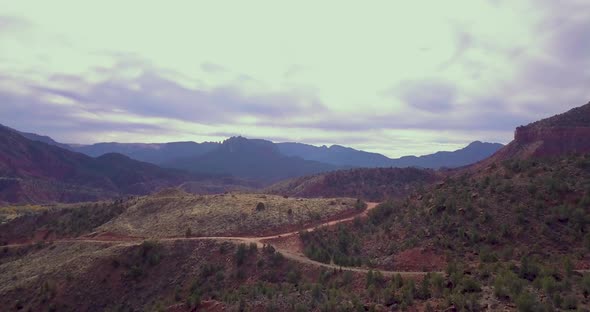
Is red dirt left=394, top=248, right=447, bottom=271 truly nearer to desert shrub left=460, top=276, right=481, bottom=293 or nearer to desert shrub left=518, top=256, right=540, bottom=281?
desert shrub left=518, top=256, right=540, bottom=281

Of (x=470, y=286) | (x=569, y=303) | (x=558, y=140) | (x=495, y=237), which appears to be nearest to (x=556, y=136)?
(x=558, y=140)

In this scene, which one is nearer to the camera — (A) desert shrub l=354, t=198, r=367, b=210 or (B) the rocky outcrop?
(A) desert shrub l=354, t=198, r=367, b=210

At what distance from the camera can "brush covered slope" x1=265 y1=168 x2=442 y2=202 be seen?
282ft

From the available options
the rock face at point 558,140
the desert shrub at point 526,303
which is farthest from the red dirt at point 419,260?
the rock face at point 558,140

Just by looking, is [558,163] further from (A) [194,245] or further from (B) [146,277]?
(B) [146,277]

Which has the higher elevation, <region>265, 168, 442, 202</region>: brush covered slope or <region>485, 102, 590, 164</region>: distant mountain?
<region>485, 102, 590, 164</region>: distant mountain

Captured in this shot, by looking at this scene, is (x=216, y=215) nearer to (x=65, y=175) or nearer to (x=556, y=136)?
(x=556, y=136)

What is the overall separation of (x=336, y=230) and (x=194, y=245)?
1326 centimetres

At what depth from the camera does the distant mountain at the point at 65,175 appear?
404 feet

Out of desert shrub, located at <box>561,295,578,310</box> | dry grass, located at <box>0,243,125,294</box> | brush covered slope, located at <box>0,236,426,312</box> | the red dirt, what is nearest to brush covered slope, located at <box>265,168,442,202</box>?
brush covered slope, located at <box>0,236,426,312</box>

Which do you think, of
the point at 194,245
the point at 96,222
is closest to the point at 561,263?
the point at 194,245

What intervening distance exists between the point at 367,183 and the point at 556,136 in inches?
1442

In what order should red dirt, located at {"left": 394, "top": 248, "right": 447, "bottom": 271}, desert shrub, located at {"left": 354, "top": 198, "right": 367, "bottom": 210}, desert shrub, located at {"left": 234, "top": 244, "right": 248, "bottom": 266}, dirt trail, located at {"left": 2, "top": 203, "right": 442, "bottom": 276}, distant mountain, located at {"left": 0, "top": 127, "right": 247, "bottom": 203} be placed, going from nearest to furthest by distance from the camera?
red dirt, located at {"left": 394, "top": 248, "right": 447, "bottom": 271}, dirt trail, located at {"left": 2, "top": 203, "right": 442, "bottom": 276}, desert shrub, located at {"left": 234, "top": 244, "right": 248, "bottom": 266}, desert shrub, located at {"left": 354, "top": 198, "right": 367, "bottom": 210}, distant mountain, located at {"left": 0, "top": 127, "right": 247, "bottom": 203}

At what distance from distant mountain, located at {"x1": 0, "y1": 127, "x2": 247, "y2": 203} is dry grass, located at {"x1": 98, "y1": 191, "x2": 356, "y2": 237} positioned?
265 feet
